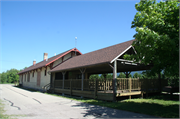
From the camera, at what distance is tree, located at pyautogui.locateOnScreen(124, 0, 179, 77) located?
636 cm

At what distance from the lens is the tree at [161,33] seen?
6.36 meters

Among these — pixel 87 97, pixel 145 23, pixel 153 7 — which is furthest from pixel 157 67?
pixel 87 97

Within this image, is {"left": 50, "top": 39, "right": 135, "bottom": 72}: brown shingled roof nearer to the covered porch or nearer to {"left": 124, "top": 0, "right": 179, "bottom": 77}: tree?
the covered porch

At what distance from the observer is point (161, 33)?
6934 mm

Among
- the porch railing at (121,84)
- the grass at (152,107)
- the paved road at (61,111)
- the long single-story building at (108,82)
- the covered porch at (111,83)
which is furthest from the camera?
the porch railing at (121,84)

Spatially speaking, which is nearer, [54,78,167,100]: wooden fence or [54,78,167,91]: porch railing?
[54,78,167,100]: wooden fence

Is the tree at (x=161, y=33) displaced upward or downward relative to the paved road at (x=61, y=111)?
upward

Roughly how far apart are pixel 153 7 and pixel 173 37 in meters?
1.93

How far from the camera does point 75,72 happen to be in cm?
2155

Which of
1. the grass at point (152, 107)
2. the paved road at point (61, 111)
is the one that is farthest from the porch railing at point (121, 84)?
the paved road at point (61, 111)

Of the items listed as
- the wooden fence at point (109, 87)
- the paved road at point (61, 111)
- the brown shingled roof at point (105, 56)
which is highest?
the brown shingled roof at point (105, 56)

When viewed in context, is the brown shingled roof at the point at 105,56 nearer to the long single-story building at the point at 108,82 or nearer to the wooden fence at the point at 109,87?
the long single-story building at the point at 108,82

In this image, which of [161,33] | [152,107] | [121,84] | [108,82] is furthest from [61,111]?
[161,33]

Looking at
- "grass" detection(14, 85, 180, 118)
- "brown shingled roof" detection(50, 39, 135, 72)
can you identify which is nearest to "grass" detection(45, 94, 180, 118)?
"grass" detection(14, 85, 180, 118)
